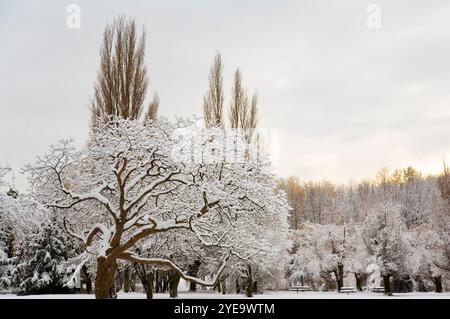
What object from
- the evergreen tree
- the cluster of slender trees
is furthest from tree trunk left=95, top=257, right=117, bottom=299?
the evergreen tree

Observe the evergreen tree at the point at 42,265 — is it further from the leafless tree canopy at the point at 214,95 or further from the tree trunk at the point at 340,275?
the tree trunk at the point at 340,275

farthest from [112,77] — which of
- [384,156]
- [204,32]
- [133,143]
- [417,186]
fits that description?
[417,186]

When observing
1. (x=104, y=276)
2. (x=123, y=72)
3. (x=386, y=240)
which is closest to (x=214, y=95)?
(x=123, y=72)

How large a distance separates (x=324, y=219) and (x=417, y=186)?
666 centimetres

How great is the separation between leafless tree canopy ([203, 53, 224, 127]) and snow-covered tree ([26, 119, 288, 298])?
18.4ft

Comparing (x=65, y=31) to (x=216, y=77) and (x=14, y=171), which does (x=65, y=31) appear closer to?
(x=14, y=171)

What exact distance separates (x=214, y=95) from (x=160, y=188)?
22.5 feet

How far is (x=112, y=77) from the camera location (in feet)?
50.8

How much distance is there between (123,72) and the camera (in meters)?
15.5

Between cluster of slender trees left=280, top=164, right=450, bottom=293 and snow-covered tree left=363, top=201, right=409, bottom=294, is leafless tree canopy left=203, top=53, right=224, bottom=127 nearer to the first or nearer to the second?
cluster of slender trees left=280, top=164, right=450, bottom=293

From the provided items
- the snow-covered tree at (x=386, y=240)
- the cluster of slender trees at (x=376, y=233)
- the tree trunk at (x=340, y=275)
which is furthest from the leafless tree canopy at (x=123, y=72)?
the tree trunk at (x=340, y=275)

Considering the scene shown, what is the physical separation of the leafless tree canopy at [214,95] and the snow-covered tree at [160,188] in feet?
18.4

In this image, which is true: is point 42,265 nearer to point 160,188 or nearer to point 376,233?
point 160,188

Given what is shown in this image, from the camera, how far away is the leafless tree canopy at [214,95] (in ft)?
59.5
